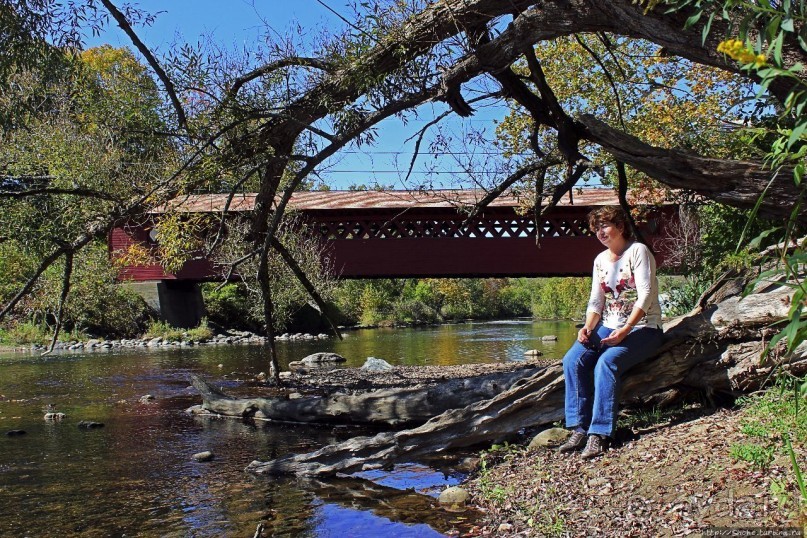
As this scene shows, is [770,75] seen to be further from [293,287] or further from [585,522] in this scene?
[293,287]

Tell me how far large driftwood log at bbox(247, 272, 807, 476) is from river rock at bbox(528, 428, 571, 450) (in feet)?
1.08

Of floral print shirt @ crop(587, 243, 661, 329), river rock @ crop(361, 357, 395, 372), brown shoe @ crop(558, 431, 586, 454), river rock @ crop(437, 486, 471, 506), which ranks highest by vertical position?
floral print shirt @ crop(587, 243, 661, 329)

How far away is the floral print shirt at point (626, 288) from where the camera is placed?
497cm

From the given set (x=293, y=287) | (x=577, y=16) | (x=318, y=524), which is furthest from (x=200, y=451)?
(x=293, y=287)

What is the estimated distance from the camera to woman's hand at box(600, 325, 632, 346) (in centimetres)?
499

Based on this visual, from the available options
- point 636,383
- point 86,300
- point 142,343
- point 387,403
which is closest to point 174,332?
point 142,343

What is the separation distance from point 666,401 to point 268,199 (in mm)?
4620

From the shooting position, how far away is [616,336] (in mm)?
5012

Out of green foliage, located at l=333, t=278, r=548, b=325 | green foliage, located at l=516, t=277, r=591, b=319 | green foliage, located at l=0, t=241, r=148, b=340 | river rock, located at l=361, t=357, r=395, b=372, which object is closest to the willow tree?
river rock, located at l=361, t=357, r=395, b=372

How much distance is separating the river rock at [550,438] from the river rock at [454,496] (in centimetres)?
82

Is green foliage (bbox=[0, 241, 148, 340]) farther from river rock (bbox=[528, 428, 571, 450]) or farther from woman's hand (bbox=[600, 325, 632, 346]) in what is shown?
woman's hand (bbox=[600, 325, 632, 346])

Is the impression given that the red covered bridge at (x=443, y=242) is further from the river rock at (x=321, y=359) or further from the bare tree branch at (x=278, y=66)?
the bare tree branch at (x=278, y=66)

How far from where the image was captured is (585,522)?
3.87m

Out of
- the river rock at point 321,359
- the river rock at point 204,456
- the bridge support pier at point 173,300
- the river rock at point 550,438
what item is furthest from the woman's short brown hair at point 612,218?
the bridge support pier at point 173,300
